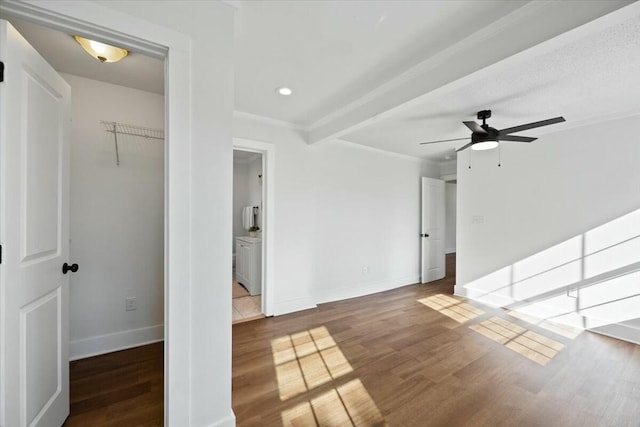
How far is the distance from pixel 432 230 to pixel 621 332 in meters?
2.87

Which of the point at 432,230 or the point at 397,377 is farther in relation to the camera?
the point at 432,230

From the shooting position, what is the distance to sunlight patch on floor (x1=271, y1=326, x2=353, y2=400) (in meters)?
2.04

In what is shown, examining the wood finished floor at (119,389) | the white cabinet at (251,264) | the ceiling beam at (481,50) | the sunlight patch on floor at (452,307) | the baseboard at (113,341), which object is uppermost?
the ceiling beam at (481,50)

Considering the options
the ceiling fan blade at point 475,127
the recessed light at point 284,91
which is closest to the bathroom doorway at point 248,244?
the recessed light at point 284,91

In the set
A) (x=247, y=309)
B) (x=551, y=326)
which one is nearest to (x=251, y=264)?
(x=247, y=309)

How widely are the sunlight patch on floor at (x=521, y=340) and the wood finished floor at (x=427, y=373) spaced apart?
0.01m

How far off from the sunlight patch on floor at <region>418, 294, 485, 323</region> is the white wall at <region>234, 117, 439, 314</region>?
80 centimetres

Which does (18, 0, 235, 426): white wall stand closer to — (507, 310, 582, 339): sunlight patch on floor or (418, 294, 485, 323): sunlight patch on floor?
(418, 294, 485, 323): sunlight patch on floor

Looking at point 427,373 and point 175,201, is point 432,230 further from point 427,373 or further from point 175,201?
point 175,201

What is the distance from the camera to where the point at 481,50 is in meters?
1.70

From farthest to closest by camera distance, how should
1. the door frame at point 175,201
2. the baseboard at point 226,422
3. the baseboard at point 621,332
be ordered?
the baseboard at point 621,332 < the baseboard at point 226,422 < the door frame at point 175,201

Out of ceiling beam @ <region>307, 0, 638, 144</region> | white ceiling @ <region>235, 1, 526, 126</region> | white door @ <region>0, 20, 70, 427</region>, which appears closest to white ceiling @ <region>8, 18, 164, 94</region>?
white door @ <region>0, 20, 70, 427</region>

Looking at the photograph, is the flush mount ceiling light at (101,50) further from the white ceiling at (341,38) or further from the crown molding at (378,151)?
the crown molding at (378,151)

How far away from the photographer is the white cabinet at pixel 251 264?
4.11 metres
